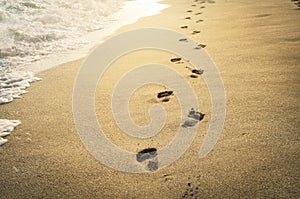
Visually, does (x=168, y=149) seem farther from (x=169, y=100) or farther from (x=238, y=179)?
(x=169, y=100)

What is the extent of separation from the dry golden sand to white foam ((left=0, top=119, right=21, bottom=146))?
6 centimetres

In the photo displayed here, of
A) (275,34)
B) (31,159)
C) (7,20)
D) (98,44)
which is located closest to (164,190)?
(31,159)

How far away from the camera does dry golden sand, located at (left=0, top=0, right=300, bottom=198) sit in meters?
1.43

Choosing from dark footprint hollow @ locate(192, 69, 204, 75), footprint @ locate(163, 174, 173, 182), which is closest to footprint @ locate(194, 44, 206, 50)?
dark footprint hollow @ locate(192, 69, 204, 75)

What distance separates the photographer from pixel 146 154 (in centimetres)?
171

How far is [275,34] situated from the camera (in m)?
3.54

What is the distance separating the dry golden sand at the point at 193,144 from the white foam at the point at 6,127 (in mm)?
55

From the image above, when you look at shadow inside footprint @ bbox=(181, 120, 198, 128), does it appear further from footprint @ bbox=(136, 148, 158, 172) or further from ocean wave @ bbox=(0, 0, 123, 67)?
ocean wave @ bbox=(0, 0, 123, 67)

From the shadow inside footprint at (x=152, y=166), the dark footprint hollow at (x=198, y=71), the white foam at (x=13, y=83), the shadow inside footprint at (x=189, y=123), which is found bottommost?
the shadow inside footprint at (x=152, y=166)

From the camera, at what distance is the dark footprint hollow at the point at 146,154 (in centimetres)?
167

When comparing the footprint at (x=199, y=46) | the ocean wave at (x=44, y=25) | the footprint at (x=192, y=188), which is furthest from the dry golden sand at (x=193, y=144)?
the ocean wave at (x=44, y=25)

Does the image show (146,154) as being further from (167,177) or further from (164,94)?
(164,94)

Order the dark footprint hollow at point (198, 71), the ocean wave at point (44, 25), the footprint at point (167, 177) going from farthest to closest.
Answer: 1. the ocean wave at point (44, 25)
2. the dark footprint hollow at point (198, 71)
3. the footprint at point (167, 177)

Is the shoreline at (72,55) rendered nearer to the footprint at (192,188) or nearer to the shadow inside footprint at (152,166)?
the shadow inside footprint at (152,166)
